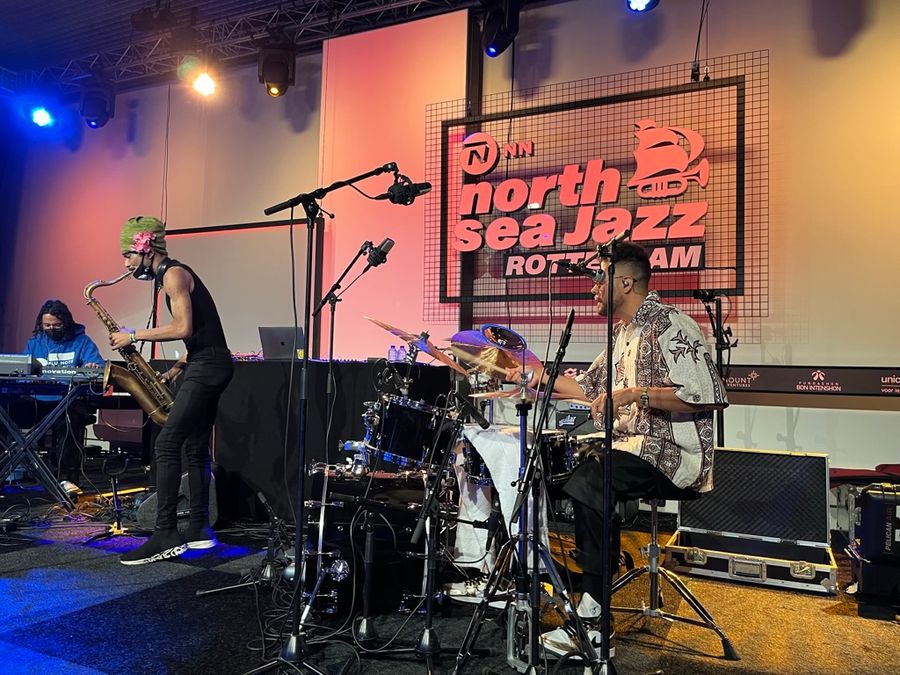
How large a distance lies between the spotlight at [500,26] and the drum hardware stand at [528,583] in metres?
4.29

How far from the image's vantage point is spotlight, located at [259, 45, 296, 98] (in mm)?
7137

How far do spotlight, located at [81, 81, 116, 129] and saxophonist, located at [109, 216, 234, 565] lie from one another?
568 centimetres

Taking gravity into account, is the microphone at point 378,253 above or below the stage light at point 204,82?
below

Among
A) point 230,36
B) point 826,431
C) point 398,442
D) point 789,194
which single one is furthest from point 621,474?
point 230,36

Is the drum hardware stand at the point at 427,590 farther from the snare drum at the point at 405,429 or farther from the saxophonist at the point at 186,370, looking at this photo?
the saxophonist at the point at 186,370

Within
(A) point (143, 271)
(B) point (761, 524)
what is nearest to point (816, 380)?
(B) point (761, 524)

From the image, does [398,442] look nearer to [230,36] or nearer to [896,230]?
[896,230]

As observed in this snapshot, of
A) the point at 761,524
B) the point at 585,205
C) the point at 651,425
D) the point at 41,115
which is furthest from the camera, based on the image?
the point at 41,115

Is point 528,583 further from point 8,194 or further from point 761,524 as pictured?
Answer: point 8,194

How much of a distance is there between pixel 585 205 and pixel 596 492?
3.70 meters

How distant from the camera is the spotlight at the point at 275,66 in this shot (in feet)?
23.4

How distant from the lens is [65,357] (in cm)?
602

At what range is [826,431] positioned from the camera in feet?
16.8

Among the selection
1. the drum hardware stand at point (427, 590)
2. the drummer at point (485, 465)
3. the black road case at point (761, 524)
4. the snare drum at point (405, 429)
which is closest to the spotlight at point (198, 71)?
the drummer at point (485, 465)
